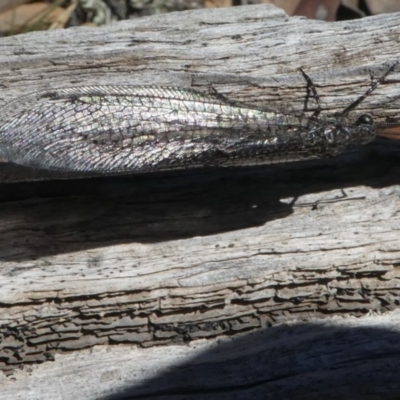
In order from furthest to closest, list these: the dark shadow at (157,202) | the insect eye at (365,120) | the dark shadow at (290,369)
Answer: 1. the insect eye at (365,120)
2. the dark shadow at (157,202)
3. the dark shadow at (290,369)

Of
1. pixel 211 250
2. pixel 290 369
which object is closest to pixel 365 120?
pixel 211 250

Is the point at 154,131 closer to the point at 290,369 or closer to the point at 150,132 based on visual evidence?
the point at 150,132

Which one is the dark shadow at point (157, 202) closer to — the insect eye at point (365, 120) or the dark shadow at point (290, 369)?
the insect eye at point (365, 120)

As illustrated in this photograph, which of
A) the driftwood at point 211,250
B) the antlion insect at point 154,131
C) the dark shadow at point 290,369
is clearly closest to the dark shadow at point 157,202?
the driftwood at point 211,250

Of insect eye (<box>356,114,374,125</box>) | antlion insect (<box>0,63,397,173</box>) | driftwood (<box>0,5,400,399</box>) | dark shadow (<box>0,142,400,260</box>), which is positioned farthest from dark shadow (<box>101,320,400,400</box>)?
insect eye (<box>356,114,374,125</box>)

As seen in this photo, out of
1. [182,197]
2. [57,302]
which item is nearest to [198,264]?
[182,197]
